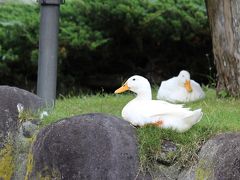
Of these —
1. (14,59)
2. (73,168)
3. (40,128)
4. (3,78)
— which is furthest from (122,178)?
(3,78)

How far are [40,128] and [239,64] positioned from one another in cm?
201

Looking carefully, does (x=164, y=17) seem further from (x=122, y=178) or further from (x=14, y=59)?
(x=122, y=178)

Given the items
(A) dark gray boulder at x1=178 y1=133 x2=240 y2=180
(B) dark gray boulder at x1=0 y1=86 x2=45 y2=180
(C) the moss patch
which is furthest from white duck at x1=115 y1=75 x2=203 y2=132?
(C) the moss patch

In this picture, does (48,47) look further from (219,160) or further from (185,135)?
(219,160)

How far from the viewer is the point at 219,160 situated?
3.68 metres

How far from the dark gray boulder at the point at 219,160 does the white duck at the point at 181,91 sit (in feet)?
6.27

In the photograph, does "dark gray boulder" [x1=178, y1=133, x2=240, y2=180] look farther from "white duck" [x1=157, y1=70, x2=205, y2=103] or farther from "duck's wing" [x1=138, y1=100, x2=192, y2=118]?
"white duck" [x1=157, y1=70, x2=205, y2=103]

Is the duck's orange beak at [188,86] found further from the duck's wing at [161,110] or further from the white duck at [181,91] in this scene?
the duck's wing at [161,110]

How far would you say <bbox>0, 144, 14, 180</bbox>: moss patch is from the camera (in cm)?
453

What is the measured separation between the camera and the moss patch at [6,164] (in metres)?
4.53

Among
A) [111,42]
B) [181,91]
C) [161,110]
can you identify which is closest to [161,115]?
[161,110]

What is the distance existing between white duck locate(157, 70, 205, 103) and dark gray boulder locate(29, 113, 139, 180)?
1.80m

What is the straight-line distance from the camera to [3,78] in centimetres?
793

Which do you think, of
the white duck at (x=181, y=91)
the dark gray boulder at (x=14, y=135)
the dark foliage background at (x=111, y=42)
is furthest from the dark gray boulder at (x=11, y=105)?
the dark foliage background at (x=111, y=42)
